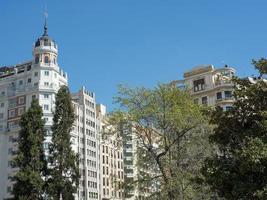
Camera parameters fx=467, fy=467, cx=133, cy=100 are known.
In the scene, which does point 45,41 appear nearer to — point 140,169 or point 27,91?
point 27,91

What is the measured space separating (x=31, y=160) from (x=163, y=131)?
22247 millimetres

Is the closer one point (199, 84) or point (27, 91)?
point (199, 84)

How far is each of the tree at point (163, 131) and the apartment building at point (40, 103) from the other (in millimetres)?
58567

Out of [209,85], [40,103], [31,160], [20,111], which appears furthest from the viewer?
[20,111]

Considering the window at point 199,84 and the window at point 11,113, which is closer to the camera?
Answer: the window at point 199,84

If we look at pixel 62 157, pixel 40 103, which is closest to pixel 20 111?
pixel 40 103

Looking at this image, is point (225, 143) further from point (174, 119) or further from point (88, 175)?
point (88, 175)

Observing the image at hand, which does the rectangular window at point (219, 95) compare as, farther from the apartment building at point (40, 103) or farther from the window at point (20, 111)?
the window at point (20, 111)

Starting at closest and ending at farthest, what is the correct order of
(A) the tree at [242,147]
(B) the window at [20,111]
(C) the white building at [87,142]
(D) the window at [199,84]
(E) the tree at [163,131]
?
(A) the tree at [242,147], (E) the tree at [163,131], (D) the window at [199,84], (B) the window at [20,111], (C) the white building at [87,142]

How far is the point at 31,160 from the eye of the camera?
183ft

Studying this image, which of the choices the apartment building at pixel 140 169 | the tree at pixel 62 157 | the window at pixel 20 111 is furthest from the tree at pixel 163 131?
the window at pixel 20 111

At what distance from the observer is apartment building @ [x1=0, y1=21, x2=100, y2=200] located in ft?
333

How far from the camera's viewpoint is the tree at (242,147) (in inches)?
821

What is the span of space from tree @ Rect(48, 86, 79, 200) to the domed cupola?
42.7 meters
